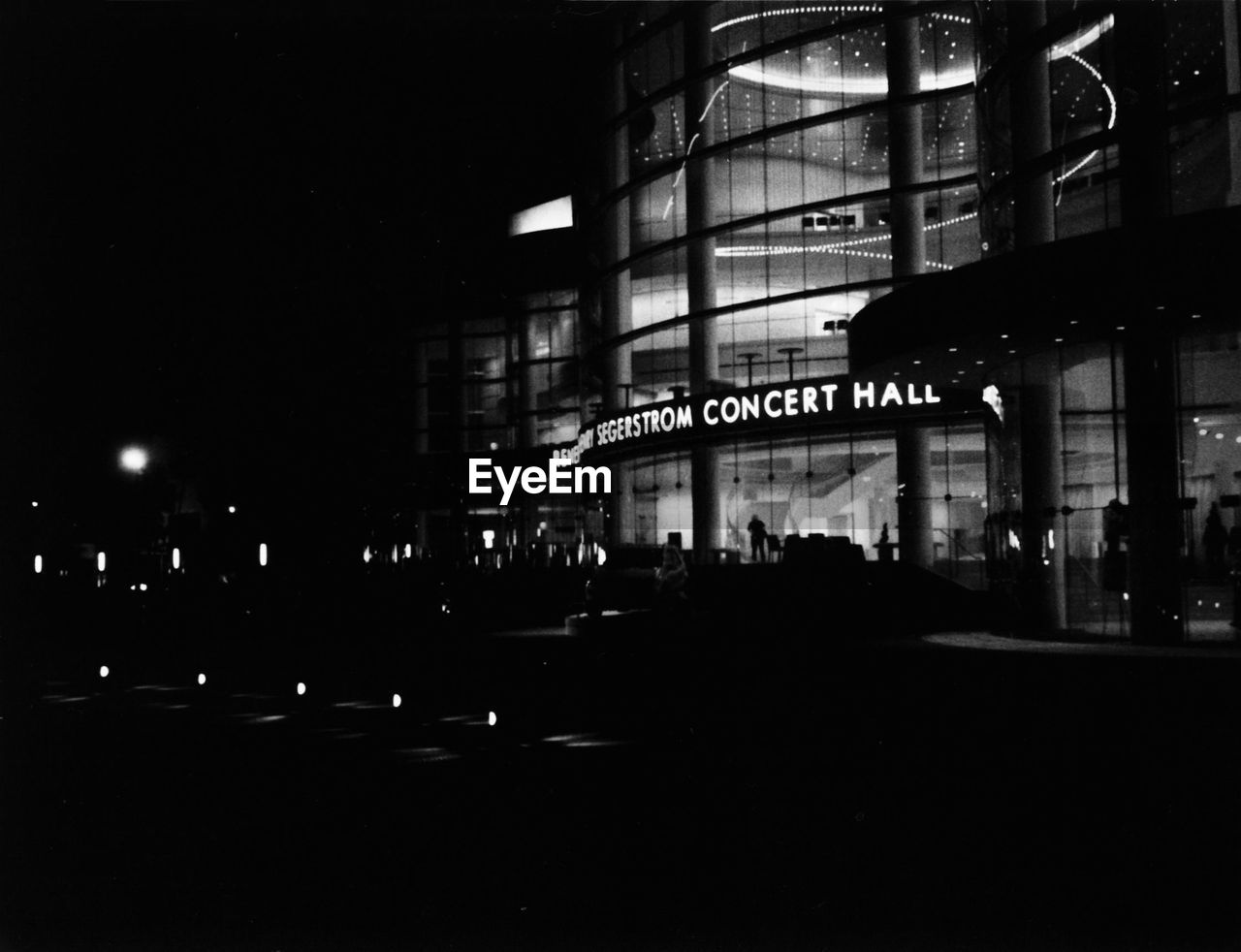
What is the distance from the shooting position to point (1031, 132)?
904 inches

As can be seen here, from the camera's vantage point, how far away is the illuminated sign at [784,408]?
134 feet

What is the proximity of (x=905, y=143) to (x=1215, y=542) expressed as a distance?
28.1 m

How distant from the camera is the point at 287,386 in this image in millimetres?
30844

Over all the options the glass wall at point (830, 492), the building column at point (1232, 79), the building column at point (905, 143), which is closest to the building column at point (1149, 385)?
the building column at point (1232, 79)

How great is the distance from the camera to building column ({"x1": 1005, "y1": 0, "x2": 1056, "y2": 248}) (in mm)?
22781

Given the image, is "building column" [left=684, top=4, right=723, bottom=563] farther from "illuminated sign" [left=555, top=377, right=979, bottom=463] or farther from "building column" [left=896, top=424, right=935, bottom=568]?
"building column" [left=896, top=424, right=935, bottom=568]

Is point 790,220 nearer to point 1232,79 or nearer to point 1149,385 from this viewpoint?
point 1149,385

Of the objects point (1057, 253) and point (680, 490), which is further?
point (680, 490)

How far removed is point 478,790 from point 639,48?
159 feet

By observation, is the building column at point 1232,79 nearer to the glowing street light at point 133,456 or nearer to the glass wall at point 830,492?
the glass wall at point 830,492

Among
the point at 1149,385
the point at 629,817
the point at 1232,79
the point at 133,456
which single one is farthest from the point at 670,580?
the point at 133,456

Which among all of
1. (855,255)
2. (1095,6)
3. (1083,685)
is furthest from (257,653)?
(855,255)

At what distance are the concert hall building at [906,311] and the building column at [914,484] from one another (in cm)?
9

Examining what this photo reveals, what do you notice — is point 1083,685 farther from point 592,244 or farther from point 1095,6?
point 592,244
